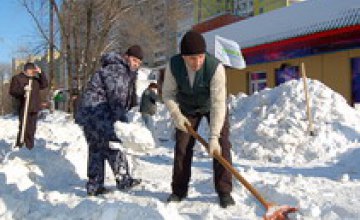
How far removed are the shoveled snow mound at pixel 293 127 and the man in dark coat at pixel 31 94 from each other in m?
3.66

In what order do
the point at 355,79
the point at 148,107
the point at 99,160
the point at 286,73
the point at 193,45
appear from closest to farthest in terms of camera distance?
the point at 193,45 < the point at 99,160 < the point at 148,107 < the point at 355,79 < the point at 286,73

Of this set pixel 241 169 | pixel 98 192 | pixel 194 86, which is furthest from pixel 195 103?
pixel 241 169

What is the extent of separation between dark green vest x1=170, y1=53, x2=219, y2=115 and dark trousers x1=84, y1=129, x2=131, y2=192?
98 centimetres

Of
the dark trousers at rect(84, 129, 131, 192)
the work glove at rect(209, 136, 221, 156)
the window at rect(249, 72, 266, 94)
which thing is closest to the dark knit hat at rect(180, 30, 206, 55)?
the work glove at rect(209, 136, 221, 156)

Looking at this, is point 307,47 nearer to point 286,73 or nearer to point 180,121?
point 286,73

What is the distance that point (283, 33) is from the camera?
614 inches

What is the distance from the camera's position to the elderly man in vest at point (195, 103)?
3.76 metres

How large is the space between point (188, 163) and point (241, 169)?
1.52 m

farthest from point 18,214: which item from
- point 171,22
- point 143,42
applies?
point 171,22

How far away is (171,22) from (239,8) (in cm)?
1386

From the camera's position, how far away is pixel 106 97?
14.6 ft

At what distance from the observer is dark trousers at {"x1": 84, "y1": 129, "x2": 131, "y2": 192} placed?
14.7 ft

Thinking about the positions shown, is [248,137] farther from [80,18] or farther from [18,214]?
[80,18]

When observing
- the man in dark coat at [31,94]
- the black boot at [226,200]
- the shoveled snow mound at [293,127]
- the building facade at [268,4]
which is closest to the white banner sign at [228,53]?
the shoveled snow mound at [293,127]
